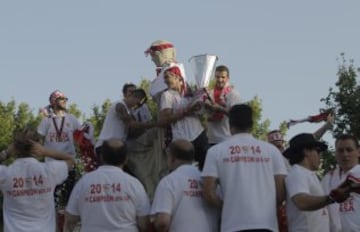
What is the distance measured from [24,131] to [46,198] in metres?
0.78

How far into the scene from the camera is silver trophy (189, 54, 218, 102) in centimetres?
1152

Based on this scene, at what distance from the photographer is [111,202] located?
788 cm

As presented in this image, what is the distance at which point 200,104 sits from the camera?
11438mm

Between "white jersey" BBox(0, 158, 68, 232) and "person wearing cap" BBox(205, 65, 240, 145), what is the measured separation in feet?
12.1

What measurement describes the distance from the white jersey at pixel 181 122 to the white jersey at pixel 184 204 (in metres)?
3.62

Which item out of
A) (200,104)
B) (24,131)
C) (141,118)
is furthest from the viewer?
(141,118)

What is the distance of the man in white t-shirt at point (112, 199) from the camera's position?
7871 mm

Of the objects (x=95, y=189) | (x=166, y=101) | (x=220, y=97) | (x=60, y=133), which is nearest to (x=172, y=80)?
(x=166, y=101)

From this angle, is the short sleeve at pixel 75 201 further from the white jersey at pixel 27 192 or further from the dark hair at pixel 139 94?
the dark hair at pixel 139 94

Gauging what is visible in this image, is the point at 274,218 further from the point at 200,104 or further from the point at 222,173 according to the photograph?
the point at 200,104

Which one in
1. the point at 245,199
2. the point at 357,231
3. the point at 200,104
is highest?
the point at 200,104

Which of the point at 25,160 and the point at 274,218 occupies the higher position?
the point at 25,160

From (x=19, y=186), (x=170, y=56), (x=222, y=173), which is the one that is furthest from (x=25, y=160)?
(x=170, y=56)

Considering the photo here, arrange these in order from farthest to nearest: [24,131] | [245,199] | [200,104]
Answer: [200,104], [24,131], [245,199]
